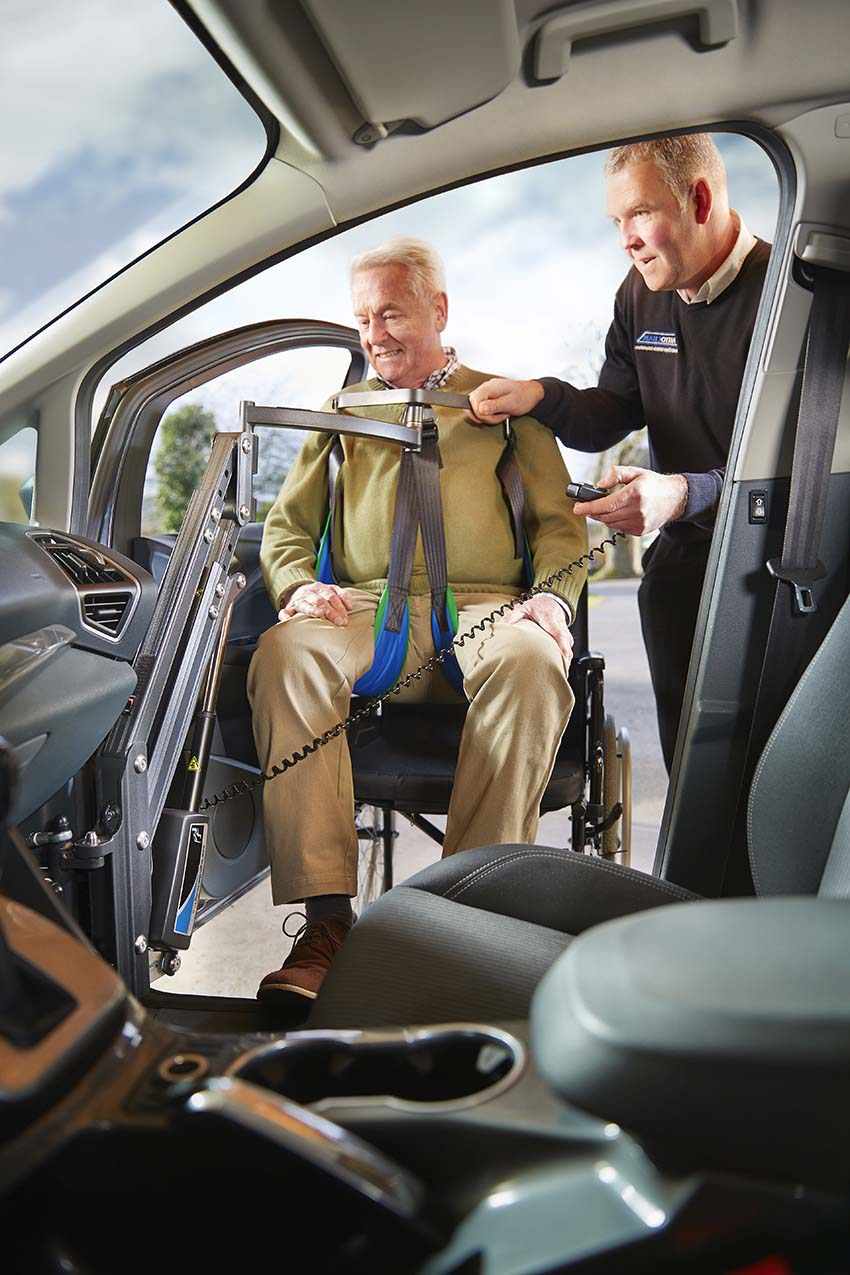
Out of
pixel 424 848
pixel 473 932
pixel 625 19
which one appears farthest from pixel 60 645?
pixel 424 848

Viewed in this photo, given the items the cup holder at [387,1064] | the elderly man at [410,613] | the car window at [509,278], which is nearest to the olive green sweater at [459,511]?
the elderly man at [410,613]

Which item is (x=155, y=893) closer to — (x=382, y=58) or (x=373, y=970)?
(x=373, y=970)

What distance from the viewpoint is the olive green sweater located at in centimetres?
222

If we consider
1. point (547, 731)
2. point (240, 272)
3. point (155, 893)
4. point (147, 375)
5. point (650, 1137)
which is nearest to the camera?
point (650, 1137)

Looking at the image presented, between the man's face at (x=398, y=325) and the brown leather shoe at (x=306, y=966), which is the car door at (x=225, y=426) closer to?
the man's face at (x=398, y=325)

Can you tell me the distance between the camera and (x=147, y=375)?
7.04 ft

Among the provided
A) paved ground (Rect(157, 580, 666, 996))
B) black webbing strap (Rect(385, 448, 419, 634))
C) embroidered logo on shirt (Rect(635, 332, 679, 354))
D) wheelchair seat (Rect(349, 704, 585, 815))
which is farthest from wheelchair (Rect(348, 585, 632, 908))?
embroidered logo on shirt (Rect(635, 332, 679, 354))

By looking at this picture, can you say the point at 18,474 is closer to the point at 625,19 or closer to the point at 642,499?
the point at 642,499

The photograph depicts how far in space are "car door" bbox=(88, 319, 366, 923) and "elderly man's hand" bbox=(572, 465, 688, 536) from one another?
0.70m

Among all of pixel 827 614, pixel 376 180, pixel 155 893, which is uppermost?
pixel 376 180

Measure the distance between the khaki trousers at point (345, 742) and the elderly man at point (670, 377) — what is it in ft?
1.00

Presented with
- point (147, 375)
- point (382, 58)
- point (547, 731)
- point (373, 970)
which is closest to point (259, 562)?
point (147, 375)

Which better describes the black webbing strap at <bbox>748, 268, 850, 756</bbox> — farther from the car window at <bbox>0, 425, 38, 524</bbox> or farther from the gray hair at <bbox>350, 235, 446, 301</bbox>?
the car window at <bbox>0, 425, 38, 524</bbox>

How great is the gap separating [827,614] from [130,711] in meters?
1.15
